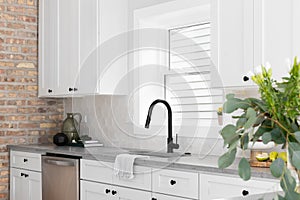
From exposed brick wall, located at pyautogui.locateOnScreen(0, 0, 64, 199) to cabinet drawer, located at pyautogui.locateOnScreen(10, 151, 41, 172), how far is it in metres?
0.10

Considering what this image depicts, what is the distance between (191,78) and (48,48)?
1.69 meters

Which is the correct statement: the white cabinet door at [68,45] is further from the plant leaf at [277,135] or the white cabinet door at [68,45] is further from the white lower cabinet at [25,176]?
the plant leaf at [277,135]

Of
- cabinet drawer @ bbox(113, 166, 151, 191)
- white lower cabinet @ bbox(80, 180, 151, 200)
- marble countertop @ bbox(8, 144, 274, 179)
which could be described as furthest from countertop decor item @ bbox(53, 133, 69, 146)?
cabinet drawer @ bbox(113, 166, 151, 191)

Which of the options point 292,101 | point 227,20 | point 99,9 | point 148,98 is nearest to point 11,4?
point 99,9

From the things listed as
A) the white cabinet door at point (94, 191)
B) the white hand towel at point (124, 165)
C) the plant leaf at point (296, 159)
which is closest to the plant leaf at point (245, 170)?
the plant leaf at point (296, 159)

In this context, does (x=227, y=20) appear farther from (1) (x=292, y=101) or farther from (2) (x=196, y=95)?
(1) (x=292, y=101)

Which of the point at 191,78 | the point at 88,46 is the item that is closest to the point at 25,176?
the point at 88,46

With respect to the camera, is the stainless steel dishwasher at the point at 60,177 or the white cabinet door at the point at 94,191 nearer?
the white cabinet door at the point at 94,191

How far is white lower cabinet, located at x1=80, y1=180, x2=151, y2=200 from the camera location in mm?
3508

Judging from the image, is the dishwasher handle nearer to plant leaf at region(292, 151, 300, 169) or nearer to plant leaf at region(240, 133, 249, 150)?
plant leaf at region(240, 133, 249, 150)

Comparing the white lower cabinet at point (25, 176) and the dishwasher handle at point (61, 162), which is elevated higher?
the dishwasher handle at point (61, 162)

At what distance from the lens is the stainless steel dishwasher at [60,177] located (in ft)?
13.6

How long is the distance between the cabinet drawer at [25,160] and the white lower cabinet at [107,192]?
0.73m

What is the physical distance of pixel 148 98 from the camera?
3982 millimetres
